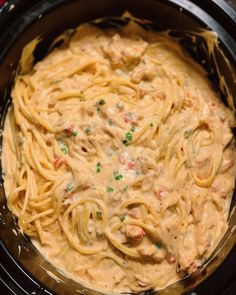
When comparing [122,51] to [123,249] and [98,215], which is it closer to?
[98,215]

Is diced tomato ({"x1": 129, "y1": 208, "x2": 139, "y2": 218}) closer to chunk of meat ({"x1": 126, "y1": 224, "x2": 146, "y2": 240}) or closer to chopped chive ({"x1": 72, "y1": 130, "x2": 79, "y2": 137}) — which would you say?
chunk of meat ({"x1": 126, "y1": 224, "x2": 146, "y2": 240})

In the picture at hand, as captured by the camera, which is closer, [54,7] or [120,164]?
[120,164]

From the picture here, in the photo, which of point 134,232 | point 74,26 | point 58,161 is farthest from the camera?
point 74,26

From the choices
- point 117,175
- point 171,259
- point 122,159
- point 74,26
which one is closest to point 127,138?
point 122,159

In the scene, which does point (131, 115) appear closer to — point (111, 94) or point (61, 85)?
point (111, 94)

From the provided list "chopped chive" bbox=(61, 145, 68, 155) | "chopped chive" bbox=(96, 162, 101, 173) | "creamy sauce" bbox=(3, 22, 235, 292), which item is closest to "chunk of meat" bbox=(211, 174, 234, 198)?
"creamy sauce" bbox=(3, 22, 235, 292)

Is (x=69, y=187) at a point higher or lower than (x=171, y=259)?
higher

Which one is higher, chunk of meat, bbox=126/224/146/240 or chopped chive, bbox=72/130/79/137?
chopped chive, bbox=72/130/79/137
